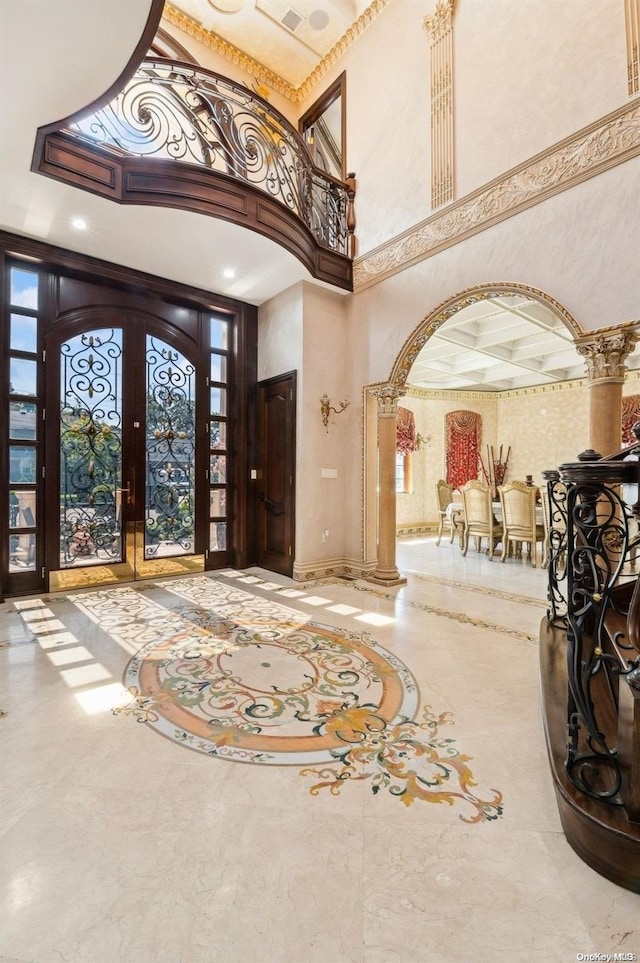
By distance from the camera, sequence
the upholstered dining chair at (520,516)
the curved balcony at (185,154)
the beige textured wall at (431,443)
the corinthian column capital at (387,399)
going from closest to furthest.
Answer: the curved balcony at (185,154)
the corinthian column capital at (387,399)
the upholstered dining chair at (520,516)
the beige textured wall at (431,443)

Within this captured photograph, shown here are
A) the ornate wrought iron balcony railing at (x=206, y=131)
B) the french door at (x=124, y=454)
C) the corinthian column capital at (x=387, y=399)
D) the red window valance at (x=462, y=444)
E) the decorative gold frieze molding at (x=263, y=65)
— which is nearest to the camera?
the ornate wrought iron balcony railing at (x=206, y=131)

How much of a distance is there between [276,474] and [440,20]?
16.5ft

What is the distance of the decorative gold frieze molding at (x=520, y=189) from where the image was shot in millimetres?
3203

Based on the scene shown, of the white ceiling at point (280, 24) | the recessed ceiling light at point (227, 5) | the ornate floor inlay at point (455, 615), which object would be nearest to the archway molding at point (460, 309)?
the ornate floor inlay at point (455, 615)

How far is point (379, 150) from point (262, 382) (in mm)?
2999

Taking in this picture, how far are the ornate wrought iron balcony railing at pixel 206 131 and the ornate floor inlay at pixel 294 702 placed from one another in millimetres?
3814

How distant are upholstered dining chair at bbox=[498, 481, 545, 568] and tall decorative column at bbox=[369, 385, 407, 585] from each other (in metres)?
2.18

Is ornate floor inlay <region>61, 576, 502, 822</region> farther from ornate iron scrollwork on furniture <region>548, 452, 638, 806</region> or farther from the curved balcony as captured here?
the curved balcony

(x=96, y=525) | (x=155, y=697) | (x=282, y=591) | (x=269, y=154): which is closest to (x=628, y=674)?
(x=155, y=697)

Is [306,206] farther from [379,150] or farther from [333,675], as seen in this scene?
[333,675]

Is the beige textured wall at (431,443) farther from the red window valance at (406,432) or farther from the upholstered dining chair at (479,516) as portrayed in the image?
the upholstered dining chair at (479,516)

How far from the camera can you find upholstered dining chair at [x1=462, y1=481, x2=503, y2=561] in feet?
21.9

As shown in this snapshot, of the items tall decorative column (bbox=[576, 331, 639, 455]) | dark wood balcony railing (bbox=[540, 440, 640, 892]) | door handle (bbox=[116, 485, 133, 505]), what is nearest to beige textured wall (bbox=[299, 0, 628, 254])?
tall decorative column (bbox=[576, 331, 639, 455])

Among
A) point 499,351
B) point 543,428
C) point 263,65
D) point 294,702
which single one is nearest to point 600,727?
point 294,702
